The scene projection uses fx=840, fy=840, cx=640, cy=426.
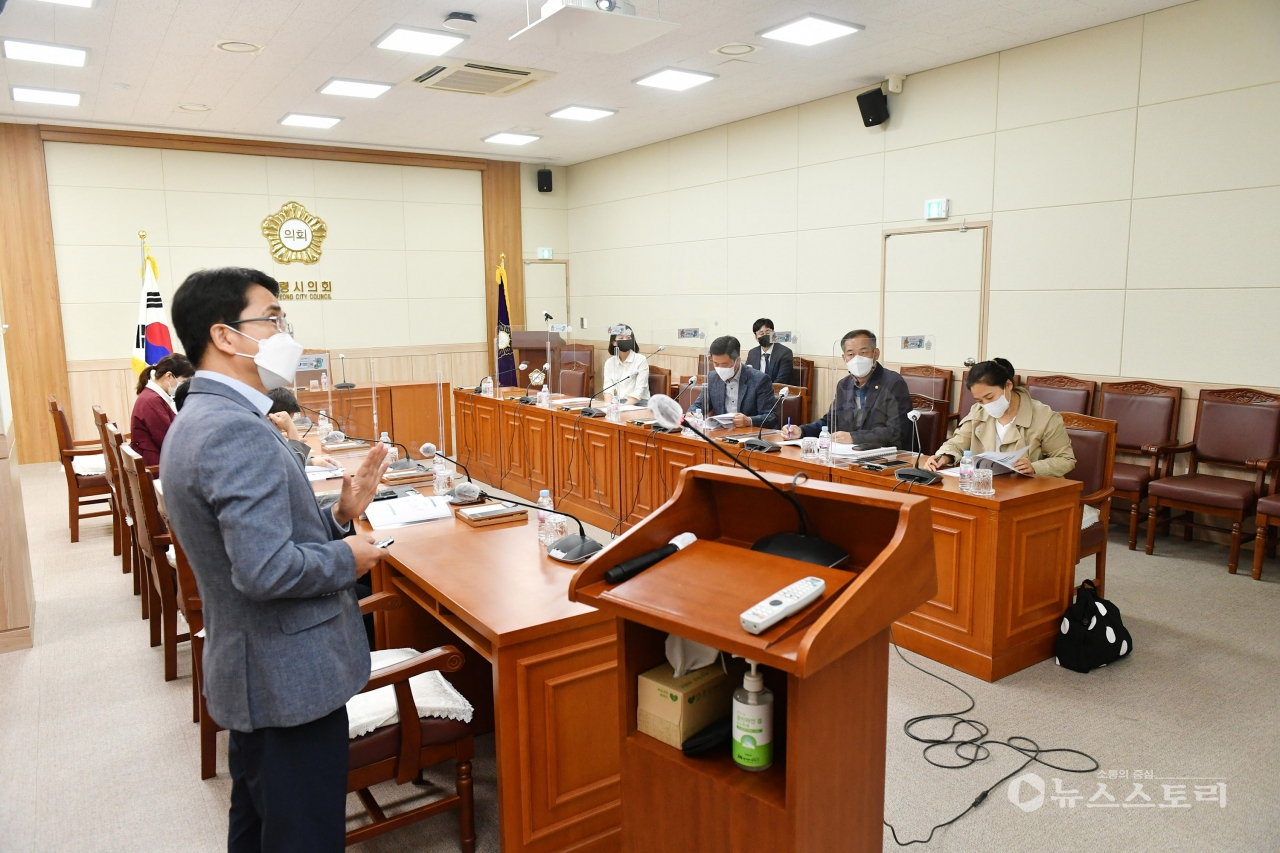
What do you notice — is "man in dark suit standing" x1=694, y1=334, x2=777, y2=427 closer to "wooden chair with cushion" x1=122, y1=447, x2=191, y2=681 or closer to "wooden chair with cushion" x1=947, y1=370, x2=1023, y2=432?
"wooden chair with cushion" x1=947, y1=370, x2=1023, y2=432

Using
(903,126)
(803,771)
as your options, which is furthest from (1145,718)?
(903,126)

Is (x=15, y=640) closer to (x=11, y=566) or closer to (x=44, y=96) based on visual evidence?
(x=11, y=566)

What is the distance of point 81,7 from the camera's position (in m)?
4.84

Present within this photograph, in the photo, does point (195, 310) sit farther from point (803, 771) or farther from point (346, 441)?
point (346, 441)

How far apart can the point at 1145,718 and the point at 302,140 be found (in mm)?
9071

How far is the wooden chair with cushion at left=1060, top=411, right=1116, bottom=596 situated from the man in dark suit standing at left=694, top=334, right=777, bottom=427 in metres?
2.00

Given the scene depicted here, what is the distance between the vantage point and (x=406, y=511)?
3.19 m

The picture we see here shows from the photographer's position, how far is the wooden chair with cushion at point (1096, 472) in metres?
3.87

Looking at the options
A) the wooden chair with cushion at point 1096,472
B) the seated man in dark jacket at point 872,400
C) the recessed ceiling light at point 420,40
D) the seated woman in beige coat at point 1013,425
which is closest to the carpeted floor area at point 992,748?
the wooden chair with cushion at point 1096,472

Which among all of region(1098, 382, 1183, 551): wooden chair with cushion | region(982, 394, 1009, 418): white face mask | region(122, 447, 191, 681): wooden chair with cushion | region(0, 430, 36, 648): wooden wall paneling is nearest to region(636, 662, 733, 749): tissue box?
region(122, 447, 191, 681): wooden chair with cushion

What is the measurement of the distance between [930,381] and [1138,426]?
1495 millimetres

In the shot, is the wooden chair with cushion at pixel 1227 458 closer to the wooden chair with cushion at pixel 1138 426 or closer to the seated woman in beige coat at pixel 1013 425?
the wooden chair with cushion at pixel 1138 426

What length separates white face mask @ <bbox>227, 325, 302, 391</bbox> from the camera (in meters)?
1.62

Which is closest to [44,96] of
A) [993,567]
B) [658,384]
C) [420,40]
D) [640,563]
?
[420,40]
